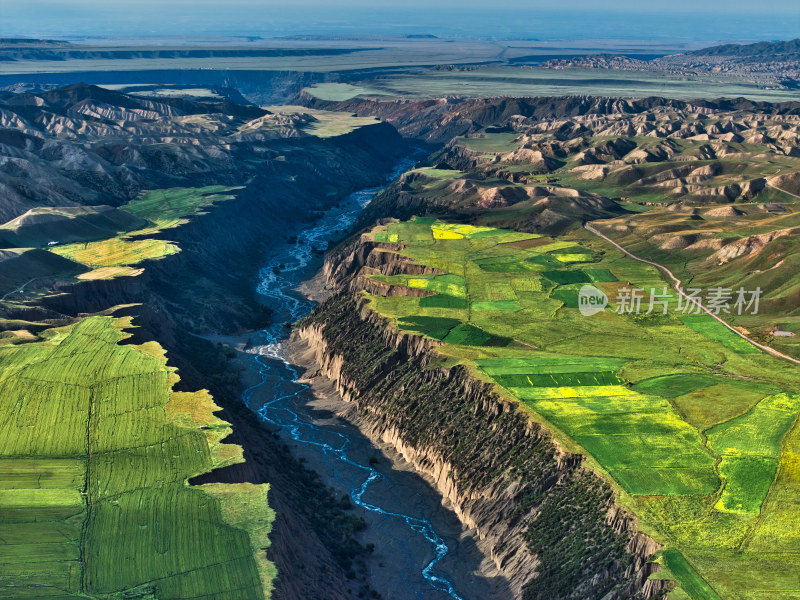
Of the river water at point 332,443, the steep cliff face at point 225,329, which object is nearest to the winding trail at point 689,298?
the river water at point 332,443

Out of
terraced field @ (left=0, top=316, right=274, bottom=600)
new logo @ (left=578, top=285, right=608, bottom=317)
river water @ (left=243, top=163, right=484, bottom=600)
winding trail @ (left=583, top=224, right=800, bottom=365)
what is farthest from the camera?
new logo @ (left=578, top=285, right=608, bottom=317)

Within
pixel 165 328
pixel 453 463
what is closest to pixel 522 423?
pixel 453 463

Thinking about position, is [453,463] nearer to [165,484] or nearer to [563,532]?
[563,532]

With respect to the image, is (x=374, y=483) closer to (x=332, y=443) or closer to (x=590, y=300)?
(x=332, y=443)

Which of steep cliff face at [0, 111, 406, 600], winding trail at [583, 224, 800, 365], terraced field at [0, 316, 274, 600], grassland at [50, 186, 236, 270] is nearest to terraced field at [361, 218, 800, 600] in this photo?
winding trail at [583, 224, 800, 365]

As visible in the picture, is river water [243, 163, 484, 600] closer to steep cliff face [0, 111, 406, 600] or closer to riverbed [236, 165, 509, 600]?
riverbed [236, 165, 509, 600]

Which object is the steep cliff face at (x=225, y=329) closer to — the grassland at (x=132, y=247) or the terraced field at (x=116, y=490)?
the grassland at (x=132, y=247)

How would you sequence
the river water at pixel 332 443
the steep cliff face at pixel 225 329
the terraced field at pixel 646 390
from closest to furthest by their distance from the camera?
1. the terraced field at pixel 646 390
2. the steep cliff face at pixel 225 329
3. the river water at pixel 332 443
